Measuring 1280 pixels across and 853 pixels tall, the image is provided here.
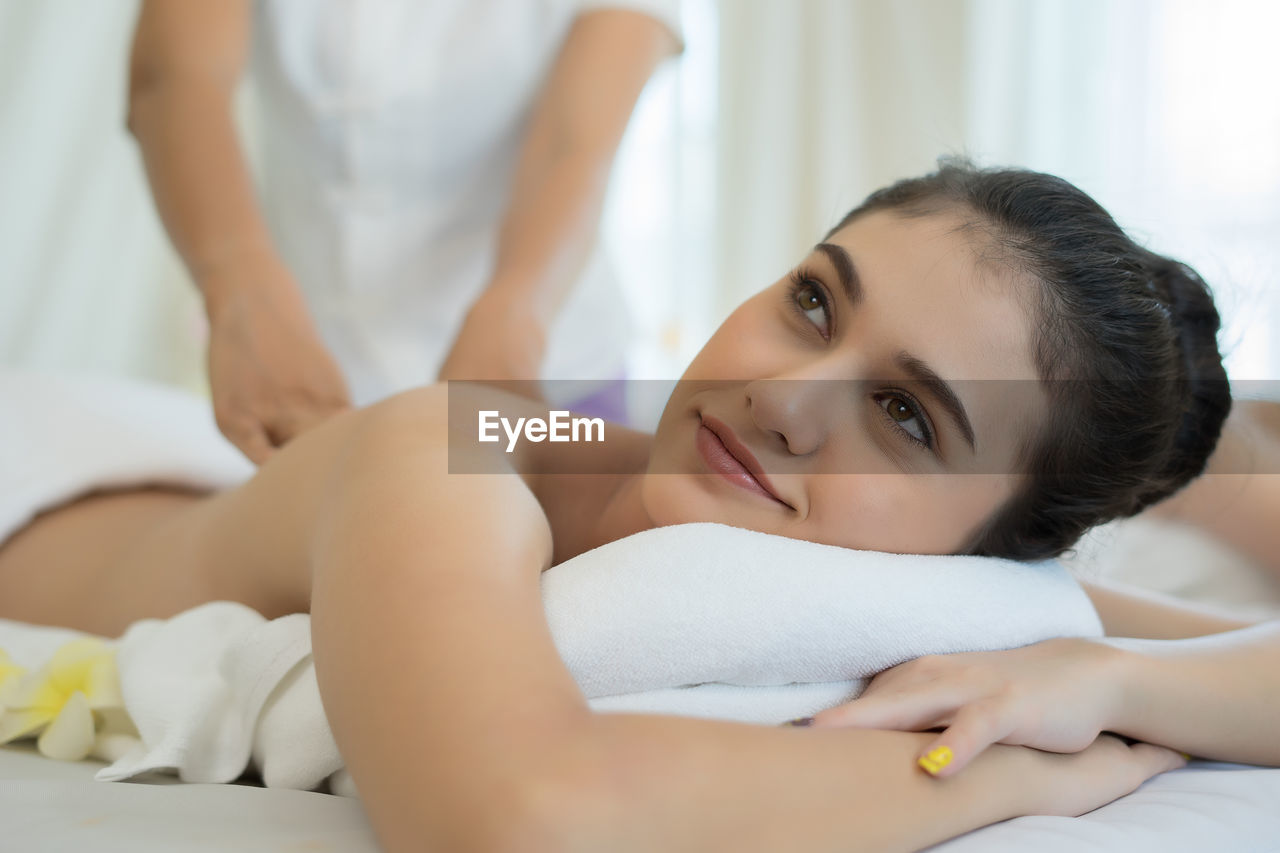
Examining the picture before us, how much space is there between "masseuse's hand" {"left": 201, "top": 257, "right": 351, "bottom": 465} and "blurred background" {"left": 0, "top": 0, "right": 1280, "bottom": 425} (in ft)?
4.23

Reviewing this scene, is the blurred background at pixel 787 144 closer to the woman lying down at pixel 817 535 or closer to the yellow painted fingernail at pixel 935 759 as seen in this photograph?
the woman lying down at pixel 817 535

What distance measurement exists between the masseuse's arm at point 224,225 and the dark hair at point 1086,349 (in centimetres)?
68

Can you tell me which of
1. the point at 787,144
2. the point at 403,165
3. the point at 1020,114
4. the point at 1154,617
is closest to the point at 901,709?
the point at 1154,617

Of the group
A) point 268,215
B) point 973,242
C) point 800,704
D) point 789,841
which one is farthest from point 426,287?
point 789,841

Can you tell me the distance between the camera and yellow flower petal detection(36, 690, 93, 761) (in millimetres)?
816

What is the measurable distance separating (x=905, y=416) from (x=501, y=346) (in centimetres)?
49

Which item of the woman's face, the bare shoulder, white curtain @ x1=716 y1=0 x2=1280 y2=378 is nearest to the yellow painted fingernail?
the woman's face

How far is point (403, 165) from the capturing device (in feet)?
5.17

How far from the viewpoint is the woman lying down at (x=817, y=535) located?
58 cm

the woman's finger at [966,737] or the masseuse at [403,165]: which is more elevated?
the masseuse at [403,165]

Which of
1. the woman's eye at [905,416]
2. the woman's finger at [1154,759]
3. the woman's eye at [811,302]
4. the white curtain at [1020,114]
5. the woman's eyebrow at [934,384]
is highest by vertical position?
the white curtain at [1020,114]

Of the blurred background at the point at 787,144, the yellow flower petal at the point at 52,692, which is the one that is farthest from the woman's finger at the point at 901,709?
the blurred background at the point at 787,144

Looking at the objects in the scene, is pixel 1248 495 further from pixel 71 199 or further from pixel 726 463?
pixel 71 199

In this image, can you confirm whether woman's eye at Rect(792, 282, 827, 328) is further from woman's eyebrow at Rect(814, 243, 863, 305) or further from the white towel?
the white towel
